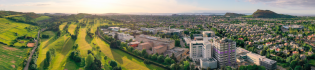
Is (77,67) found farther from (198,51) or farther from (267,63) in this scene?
(267,63)

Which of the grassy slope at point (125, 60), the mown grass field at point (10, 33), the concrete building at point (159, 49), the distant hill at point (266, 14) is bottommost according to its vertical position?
the grassy slope at point (125, 60)

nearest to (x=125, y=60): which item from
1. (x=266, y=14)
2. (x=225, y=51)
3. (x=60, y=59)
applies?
(x=60, y=59)

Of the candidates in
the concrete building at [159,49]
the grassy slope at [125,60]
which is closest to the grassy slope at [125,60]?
the grassy slope at [125,60]

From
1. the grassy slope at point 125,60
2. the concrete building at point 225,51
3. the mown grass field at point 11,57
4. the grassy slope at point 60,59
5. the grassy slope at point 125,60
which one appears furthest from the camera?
the grassy slope at point 125,60

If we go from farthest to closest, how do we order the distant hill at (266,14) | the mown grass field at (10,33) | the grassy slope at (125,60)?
the distant hill at (266,14) < the mown grass field at (10,33) < the grassy slope at (125,60)

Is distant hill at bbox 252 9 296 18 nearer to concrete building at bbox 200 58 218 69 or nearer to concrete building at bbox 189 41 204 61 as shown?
concrete building at bbox 189 41 204 61

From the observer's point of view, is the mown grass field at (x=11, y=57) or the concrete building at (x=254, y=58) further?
the concrete building at (x=254, y=58)

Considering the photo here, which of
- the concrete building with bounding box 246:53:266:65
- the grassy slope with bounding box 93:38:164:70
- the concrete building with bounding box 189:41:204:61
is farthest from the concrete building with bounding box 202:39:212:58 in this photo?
the grassy slope with bounding box 93:38:164:70

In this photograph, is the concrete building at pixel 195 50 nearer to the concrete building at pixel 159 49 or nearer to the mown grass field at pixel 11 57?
the concrete building at pixel 159 49
